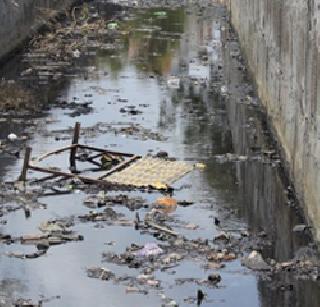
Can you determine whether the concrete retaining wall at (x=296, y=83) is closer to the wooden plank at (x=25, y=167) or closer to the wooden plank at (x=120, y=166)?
the wooden plank at (x=120, y=166)

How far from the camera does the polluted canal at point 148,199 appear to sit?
727cm

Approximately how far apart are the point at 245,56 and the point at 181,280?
11.4 metres

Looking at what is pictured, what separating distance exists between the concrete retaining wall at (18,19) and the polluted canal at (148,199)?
0.76m

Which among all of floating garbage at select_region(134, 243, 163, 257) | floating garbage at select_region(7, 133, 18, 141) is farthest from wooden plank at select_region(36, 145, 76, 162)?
floating garbage at select_region(134, 243, 163, 257)

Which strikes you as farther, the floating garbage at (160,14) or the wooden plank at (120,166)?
the floating garbage at (160,14)

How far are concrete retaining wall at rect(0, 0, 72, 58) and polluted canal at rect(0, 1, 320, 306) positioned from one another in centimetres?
76

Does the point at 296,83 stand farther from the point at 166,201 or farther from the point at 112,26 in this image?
the point at 112,26

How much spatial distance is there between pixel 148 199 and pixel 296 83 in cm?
195

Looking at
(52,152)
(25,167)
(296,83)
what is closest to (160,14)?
(52,152)

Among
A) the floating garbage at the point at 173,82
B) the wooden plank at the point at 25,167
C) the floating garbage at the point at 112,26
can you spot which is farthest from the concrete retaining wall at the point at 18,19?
the wooden plank at the point at 25,167

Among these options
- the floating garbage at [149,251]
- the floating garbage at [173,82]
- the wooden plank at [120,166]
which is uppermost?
the floating garbage at [173,82]

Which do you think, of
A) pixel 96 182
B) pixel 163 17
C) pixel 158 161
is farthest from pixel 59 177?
pixel 163 17

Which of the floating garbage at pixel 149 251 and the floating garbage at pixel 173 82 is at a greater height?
the floating garbage at pixel 173 82

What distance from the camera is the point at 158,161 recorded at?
10.6 m
